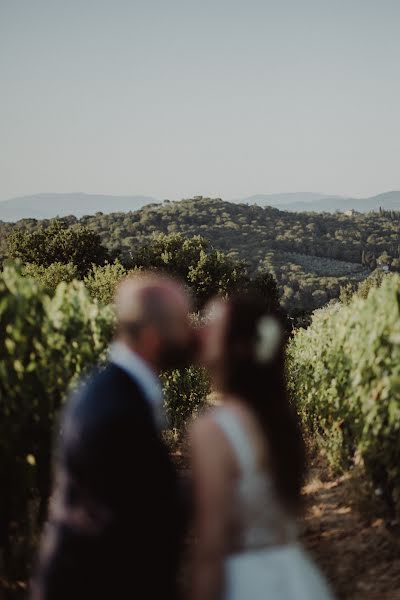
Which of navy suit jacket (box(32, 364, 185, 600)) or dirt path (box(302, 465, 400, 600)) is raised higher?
navy suit jacket (box(32, 364, 185, 600))

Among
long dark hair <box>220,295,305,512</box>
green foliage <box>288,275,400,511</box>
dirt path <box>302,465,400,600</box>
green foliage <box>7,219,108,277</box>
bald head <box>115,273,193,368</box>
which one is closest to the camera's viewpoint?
long dark hair <box>220,295,305,512</box>

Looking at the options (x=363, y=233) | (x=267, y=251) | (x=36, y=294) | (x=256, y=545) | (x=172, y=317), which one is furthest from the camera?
(x=363, y=233)

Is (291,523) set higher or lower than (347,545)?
higher

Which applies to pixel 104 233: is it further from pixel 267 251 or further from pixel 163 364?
pixel 163 364

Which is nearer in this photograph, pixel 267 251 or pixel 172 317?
pixel 172 317

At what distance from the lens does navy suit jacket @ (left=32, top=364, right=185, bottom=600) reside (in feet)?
8.14

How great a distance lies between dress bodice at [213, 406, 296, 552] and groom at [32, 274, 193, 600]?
1.51ft

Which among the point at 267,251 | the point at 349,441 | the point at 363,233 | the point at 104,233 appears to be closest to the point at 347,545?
the point at 349,441

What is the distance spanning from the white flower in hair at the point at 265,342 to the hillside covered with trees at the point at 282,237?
91.6 meters

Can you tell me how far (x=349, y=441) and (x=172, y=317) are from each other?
19.9ft

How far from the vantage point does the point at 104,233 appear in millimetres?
106688

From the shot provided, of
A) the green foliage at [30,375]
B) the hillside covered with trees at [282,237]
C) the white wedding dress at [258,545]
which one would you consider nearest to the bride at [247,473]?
the white wedding dress at [258,545]

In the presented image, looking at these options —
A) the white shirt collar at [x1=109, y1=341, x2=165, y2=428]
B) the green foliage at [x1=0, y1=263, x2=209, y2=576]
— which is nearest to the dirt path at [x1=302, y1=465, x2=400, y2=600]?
the green foliage at [x1=0, y1=263, x2=209, y2=576]

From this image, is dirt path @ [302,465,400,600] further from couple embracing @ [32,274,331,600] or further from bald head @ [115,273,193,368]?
bald head @ [115,273,193,368]
